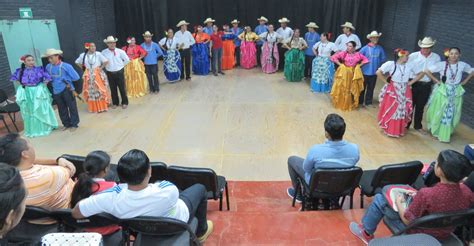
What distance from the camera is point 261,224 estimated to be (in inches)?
123

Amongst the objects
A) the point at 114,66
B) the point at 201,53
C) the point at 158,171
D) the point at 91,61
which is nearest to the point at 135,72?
the point at 114,66

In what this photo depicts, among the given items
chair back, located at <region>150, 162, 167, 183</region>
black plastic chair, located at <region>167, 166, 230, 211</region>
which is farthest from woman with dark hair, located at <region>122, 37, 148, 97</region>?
black plastic chair, located at <region>167, 166, 230, 211</region>

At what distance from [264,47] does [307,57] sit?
1357 millimetres

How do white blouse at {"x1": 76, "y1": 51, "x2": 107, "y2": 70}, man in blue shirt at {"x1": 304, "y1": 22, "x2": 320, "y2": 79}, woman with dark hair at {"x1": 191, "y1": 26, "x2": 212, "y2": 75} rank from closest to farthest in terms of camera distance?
white blouse at {"x1": 76, "y1": 51, "x2": 107, "y2": 70} < man in blue shirt at {"x1": 304, "y1": 22, "x2": 320, "y2": 79} < woman with dark hair at {"x1": 191, "y1": 26, "x2": 212, "y2": 75}

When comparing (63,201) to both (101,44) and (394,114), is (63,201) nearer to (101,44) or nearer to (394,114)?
(394,114)

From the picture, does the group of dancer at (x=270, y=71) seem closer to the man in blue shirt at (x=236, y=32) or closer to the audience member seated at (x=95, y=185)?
the man in blue shirt at (x=236, y=32)

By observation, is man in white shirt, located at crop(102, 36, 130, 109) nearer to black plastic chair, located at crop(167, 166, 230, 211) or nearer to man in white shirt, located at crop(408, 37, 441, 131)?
black plastic chair, located at crop(167, 166, 230, 211)

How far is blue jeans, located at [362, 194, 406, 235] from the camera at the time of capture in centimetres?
264

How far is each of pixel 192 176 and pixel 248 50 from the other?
7686 mm

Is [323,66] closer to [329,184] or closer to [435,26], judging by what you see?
[435,26]

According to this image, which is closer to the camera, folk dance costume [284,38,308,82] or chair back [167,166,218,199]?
chair back [167,166,218,199]

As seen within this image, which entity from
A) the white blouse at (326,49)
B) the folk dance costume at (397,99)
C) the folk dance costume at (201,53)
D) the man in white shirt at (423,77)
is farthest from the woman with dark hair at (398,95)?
the folk dance costume at (201,53)

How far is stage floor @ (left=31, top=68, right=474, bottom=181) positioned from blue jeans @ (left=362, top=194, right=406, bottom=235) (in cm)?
177

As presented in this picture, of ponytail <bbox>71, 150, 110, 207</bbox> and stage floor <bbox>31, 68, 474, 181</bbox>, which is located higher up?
ponytail <bbox>71, 150, 110, 207</bbox>
